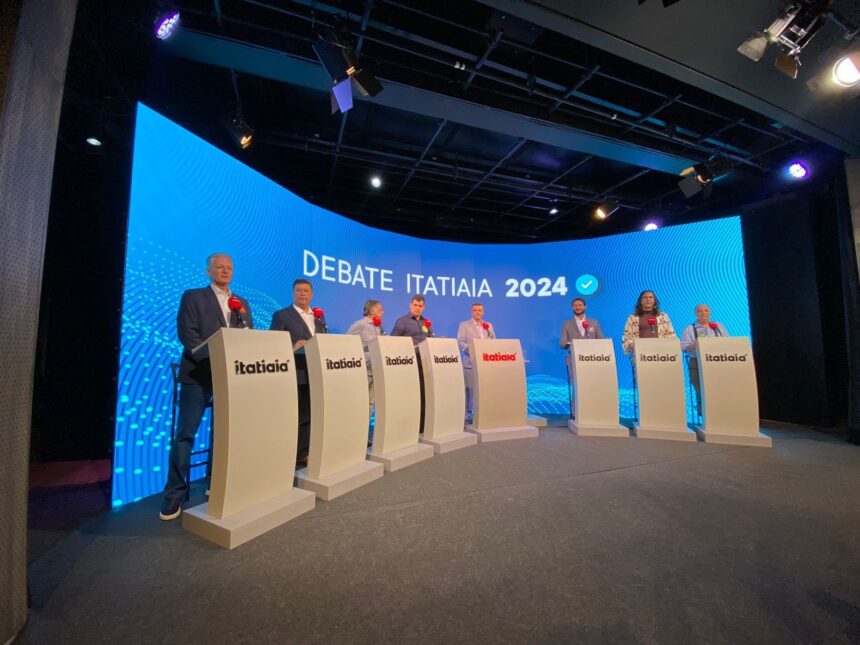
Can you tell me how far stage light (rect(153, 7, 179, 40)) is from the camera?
2.91m

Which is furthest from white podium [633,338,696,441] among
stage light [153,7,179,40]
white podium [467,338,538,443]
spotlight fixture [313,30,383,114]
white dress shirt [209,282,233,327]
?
stage light [153,7,179,40]

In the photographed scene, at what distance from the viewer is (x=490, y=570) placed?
1.63 metres

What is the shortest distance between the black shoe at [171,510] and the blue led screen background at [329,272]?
1.88 feet

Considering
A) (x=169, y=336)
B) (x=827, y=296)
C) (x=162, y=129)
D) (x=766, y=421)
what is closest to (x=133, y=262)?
(x=169, y=336)

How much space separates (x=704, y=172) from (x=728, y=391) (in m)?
3.40

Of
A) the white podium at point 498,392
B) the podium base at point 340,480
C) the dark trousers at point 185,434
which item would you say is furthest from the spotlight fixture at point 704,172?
the dark trousers at point 185,434

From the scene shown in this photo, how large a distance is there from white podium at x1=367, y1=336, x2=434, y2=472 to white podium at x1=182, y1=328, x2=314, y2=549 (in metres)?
0.93

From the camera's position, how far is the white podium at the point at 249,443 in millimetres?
1977

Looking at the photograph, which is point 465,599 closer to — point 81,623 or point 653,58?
point 81,623

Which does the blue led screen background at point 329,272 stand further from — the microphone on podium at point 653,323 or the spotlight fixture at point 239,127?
the microphone on podium at point 653,323

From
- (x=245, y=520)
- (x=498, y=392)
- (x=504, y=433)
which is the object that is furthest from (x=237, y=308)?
(x=504, y=433)

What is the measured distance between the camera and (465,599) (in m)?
1.43

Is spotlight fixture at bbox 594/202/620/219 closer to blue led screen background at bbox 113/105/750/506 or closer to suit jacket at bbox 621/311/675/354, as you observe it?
blue led screen background at bbox 113/105/750/506

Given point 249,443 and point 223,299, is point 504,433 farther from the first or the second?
point 223,299
